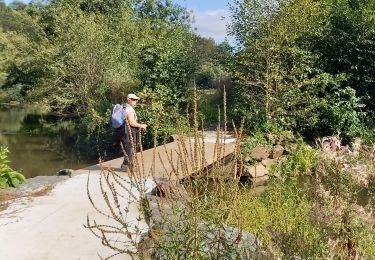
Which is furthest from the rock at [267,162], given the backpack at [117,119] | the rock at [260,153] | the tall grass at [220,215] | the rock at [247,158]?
the tall grass at [220,215]

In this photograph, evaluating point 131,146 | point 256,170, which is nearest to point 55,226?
point 131,146

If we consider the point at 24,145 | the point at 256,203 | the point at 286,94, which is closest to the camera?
the point at 256,203

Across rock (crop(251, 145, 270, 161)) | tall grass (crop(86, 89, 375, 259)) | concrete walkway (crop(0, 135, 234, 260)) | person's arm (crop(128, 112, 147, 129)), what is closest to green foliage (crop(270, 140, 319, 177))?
rock (crop(251, 145, 270, 161))

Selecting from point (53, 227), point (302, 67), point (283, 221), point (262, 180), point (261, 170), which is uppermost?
point (302, 67)

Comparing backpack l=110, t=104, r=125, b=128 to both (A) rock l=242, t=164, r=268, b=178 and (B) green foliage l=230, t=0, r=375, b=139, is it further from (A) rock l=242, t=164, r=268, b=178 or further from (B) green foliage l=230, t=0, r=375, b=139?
(B) green foliage l=230, t=0, r=375, b=139

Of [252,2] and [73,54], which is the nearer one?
[252,2]

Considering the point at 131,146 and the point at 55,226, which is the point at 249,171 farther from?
the point at 131,146

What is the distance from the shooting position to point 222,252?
2850mm

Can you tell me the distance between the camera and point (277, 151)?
11531mm

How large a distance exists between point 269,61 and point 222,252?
10.5 metres

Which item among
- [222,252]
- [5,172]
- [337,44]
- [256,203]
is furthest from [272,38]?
[222,252]

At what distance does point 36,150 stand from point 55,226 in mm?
13356

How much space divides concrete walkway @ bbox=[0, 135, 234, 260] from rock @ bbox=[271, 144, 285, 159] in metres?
4.64

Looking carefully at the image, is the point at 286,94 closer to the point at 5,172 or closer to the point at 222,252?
the point at 5,172
